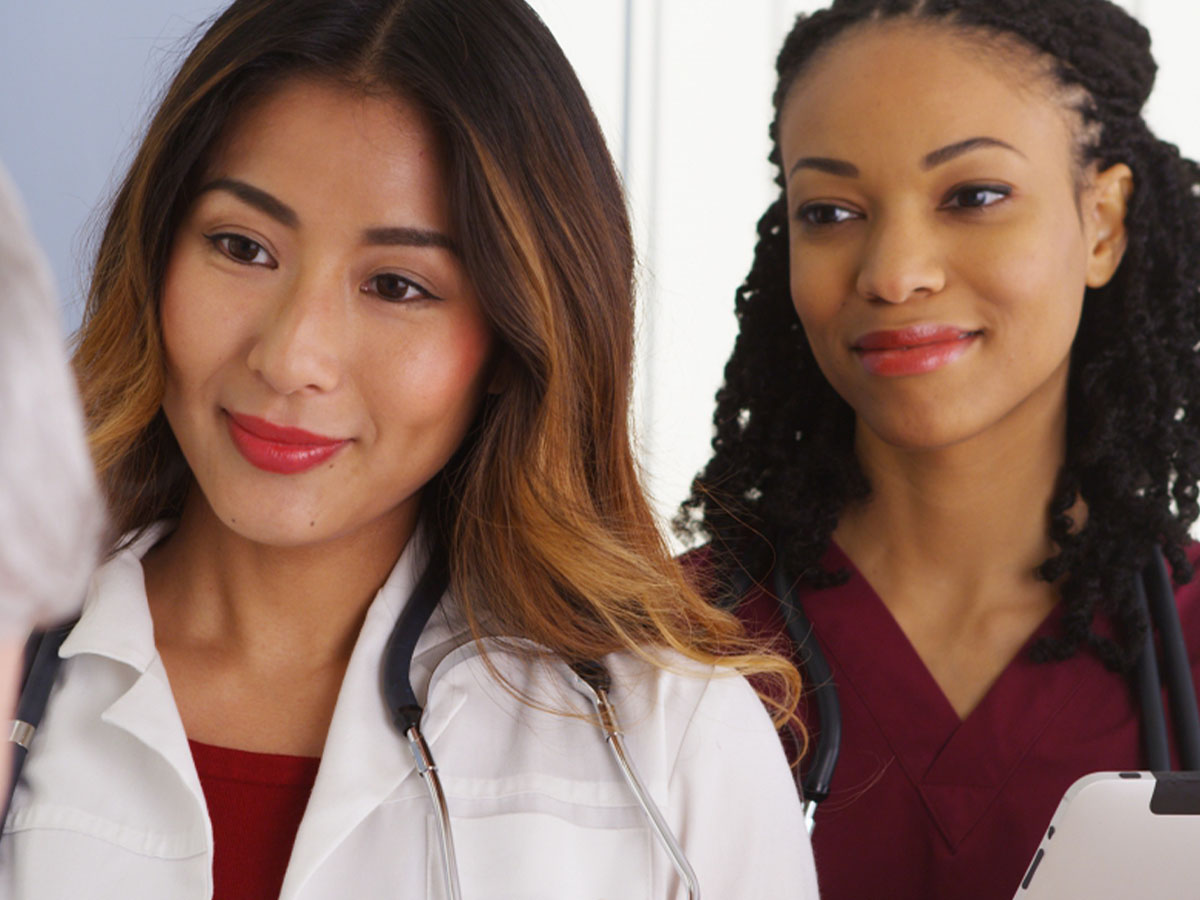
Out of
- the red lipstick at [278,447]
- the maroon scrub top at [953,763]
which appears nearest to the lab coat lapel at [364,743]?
the red lipstick at [278,447]

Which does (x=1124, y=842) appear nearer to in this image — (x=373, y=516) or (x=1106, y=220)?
(x=373, y=516)

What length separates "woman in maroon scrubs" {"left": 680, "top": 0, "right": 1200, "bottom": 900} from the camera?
132cm

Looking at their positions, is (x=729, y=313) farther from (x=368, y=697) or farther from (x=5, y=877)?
(x=5, y=877)

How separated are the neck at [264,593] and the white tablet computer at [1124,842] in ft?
1.81

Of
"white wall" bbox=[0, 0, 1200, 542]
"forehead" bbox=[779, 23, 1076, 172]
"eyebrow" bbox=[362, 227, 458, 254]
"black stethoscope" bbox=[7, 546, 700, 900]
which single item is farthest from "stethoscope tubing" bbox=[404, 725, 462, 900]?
"white wall" bbox=[0, 0, 1200, 542]

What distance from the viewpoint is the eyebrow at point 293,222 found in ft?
3.38

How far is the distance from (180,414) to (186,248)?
12cm

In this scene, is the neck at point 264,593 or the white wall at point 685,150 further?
the white wall at point 685,150

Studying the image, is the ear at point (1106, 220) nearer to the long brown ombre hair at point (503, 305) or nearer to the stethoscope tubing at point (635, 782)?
the long brown ombre hair at point (503, 305)

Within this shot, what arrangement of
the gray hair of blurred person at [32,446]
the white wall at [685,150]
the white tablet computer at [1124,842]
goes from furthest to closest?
the white wall at [685,150] → the white tablet computer at [1124,842] → the gray hair of blurred person at [32,446]

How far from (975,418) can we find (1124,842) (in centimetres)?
57

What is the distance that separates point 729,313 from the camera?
7.74ft

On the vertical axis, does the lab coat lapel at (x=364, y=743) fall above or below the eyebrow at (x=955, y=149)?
below

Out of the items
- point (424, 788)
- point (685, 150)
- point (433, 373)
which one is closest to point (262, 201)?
point (433, 373)
